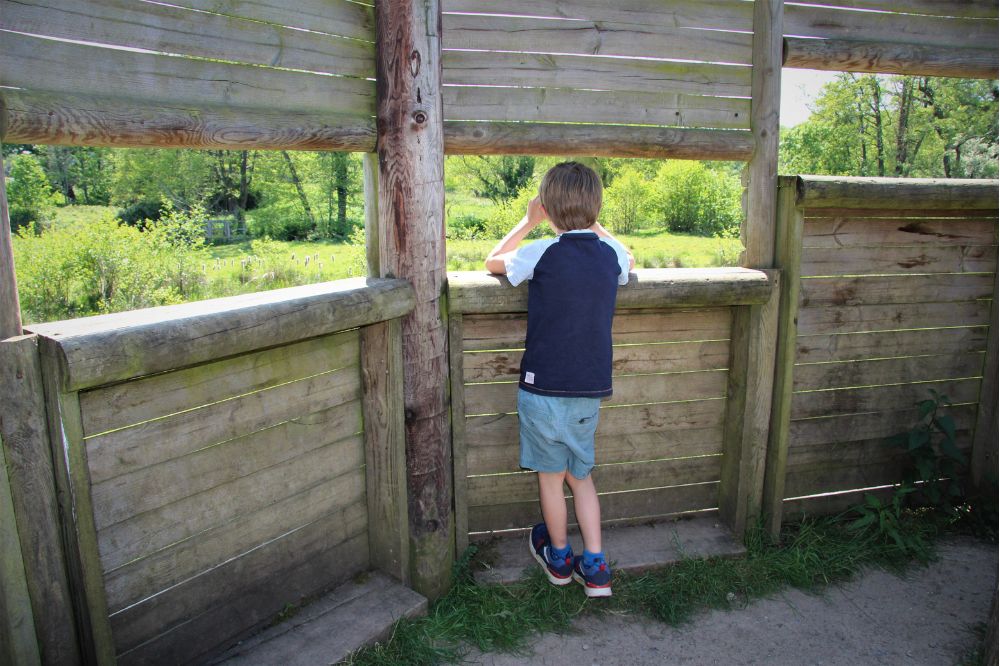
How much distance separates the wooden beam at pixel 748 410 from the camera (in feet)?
11.8

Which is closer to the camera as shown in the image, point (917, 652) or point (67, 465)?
point (67, 465)

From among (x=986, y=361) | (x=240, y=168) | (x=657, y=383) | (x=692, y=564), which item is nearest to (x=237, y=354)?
(x=657, y=383)

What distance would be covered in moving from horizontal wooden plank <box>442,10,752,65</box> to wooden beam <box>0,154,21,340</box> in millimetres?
1740

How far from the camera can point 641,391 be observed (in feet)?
12.0

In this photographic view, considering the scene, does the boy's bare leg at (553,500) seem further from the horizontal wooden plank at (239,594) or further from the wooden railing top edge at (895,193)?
the wooden railing top edge at (895,193)

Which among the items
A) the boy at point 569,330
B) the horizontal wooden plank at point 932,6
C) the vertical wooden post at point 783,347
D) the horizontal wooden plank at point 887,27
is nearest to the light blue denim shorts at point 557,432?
the boy at point 569,330

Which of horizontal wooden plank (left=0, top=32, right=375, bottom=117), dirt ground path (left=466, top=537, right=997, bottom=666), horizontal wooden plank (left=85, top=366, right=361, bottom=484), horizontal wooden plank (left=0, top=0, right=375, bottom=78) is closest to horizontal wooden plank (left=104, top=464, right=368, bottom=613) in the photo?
horizontal wooden plank (left=85, top=366, right=361, bottom=484)

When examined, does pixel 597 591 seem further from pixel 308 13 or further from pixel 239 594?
Result: pixel 308 13

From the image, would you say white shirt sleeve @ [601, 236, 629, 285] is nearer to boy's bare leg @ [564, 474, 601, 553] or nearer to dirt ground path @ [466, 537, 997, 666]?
boy's bare leg @ [564, 474, 601, 553]

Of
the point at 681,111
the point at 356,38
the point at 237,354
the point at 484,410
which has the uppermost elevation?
the point at 356,38

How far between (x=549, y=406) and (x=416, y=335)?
59cm

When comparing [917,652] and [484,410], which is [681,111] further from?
[917,652]

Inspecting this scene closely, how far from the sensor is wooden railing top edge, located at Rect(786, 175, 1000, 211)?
11.3 ft

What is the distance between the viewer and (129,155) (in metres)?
26.4
